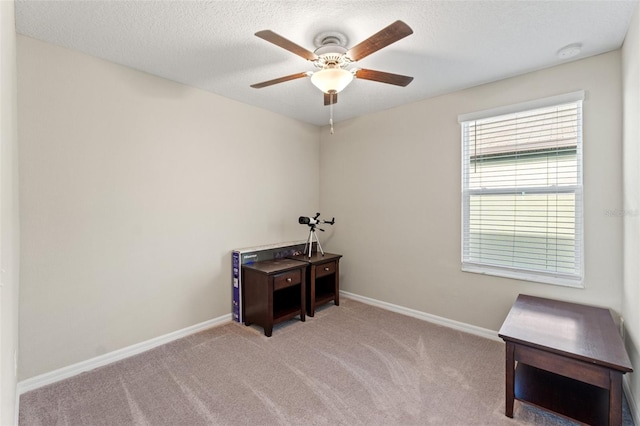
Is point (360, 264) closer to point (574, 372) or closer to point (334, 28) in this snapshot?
point (574, 372)

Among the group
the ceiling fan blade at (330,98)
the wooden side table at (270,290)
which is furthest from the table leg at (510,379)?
the ceiling fan blade at (330,98)

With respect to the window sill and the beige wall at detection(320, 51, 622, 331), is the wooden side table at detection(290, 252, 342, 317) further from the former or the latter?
the window sill

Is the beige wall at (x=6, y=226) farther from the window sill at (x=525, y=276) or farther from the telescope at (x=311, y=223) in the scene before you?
the window sill at (x=525, y=276)

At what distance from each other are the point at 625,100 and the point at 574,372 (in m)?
1.90

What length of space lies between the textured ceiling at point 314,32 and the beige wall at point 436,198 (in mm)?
248

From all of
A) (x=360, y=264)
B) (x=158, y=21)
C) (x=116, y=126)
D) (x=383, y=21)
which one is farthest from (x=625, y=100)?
(x=116, y=126)

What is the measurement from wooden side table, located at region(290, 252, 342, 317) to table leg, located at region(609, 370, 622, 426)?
7.97ft

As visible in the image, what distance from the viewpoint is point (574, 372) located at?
1.61m

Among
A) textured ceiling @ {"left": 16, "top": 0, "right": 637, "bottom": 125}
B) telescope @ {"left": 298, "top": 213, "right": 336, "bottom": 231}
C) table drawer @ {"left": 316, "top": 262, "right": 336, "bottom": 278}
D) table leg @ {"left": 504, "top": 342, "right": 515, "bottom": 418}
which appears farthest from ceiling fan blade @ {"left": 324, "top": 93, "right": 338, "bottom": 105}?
table leg @ {"left": 504, "top": 342, "right": 515, "bottom": 418}

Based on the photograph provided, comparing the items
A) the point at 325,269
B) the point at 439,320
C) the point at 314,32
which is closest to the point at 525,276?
the point at 439,320

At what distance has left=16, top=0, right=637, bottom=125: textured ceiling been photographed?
1.74 meters

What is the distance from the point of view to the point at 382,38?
161cm

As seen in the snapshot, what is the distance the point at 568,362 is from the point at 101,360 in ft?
10.5

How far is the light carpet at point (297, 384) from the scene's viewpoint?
1.79 meters
